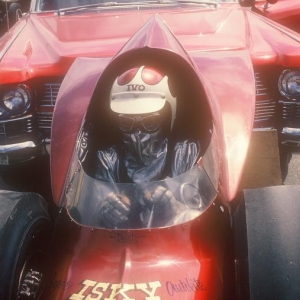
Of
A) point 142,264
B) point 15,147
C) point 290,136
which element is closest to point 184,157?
point 142,264

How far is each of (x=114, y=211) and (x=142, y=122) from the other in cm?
52

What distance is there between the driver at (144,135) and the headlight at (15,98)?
1037 mm

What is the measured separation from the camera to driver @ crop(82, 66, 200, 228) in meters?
2.79

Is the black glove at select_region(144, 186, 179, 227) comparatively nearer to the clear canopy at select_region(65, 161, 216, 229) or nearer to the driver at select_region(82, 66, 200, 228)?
the clear canopy at select_region(65, 161, 216, 229)

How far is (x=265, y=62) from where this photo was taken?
12.0ft

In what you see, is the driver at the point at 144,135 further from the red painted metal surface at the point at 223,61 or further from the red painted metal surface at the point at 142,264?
the red painted metal surface at the point at 142,264

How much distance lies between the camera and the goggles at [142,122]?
2807 mm

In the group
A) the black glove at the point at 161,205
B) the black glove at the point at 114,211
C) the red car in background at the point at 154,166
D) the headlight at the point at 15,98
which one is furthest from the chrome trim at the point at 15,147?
the black glove at the point at 161,205

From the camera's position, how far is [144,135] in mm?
2850

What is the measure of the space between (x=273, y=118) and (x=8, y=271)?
2.16 metres

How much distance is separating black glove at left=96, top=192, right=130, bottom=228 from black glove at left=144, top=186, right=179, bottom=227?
11cm

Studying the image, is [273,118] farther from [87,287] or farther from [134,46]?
[87,287]

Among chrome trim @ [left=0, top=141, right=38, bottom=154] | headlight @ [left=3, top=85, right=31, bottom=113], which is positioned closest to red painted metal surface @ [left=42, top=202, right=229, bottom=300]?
chrome trim @ [left=0, top=141, right=38, bottom=154]

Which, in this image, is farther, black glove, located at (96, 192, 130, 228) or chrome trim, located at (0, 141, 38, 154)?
chrome trim, located at (0, 141, 38, 154)
